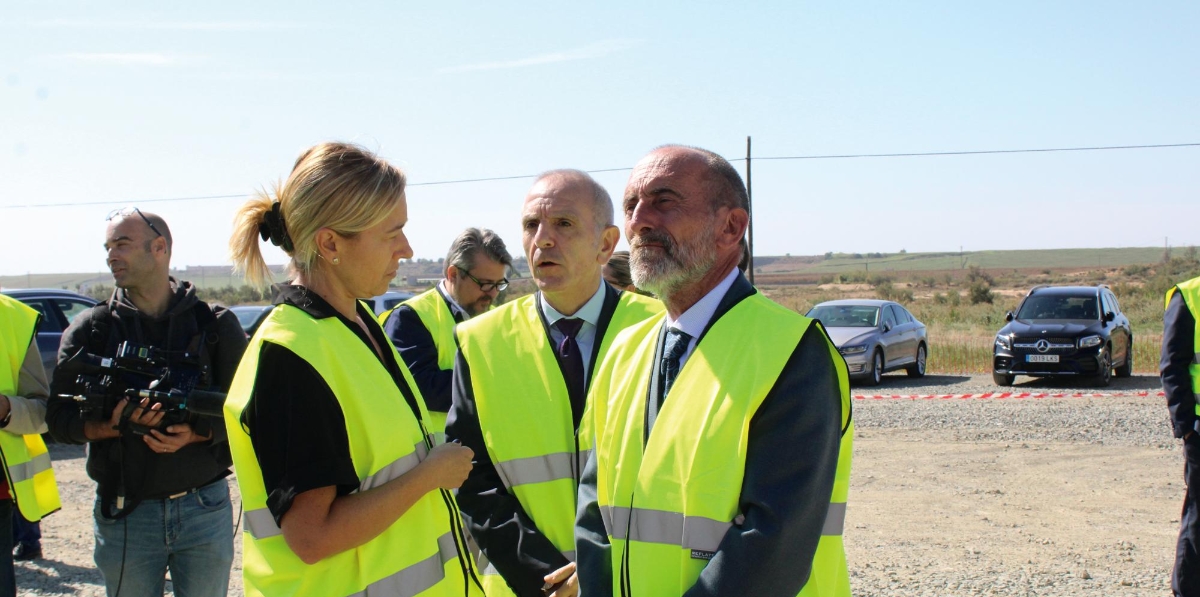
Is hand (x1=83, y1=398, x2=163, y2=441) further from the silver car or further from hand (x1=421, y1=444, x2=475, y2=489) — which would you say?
the silver car

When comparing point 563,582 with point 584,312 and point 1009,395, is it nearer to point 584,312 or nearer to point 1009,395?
point 584,312

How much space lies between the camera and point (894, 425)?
39.1 feet

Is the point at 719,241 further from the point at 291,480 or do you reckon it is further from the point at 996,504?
the point at 996,504

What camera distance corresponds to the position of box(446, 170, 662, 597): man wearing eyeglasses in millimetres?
2967

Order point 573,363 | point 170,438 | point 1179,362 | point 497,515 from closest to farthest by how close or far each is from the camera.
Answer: point 497,515, point 573,363, point 170,438, point 1179,362

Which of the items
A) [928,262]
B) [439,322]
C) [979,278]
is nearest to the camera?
[439,322]

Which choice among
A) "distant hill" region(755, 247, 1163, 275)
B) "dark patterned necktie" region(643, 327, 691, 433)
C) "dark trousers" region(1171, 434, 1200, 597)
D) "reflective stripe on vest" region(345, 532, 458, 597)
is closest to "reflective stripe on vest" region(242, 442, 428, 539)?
"reflective stripe on vest" region(345, 532, 458, 597)

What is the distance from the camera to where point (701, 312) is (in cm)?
242

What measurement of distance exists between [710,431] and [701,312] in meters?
0.40

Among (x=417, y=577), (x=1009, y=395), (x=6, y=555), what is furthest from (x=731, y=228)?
(x=1009, y=395)

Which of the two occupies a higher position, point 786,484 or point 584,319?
point 584,319

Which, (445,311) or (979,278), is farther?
(979,278)

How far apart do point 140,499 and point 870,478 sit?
6794mm

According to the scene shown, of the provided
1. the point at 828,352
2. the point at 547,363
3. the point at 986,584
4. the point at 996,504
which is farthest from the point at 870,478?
the point at 828,352
